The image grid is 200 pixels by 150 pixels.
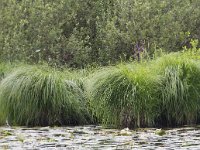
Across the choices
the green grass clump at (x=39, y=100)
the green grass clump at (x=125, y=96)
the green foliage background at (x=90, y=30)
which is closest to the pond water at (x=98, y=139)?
the green grass clump at (x=125, y=96)

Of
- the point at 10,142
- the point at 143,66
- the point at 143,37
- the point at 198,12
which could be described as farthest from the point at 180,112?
the point at 198,12

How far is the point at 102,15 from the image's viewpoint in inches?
704

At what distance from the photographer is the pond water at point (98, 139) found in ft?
23.7

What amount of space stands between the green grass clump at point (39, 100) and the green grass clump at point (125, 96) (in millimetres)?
1174

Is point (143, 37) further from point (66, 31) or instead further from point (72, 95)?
point (72, 95)

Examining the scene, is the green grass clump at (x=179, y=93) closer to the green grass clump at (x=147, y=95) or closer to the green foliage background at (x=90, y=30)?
the green grass clump at (x=147, y=95)

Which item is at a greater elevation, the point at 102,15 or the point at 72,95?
the point at 102,15

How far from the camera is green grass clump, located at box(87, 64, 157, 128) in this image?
9.65m

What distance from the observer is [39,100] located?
35.6 feet

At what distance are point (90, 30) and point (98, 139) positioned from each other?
10734 millimetres

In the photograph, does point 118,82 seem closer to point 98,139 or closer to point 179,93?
point 179,93

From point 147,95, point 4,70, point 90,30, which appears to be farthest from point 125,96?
point 90,30

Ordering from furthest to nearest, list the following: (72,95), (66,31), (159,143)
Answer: (66,31), (72,95), (159,143)

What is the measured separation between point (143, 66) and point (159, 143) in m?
3.12
